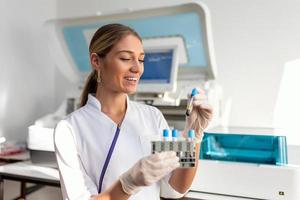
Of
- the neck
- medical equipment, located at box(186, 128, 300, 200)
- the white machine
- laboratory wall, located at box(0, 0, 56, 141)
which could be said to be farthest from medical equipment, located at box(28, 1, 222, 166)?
the neck

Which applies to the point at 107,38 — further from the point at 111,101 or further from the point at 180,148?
the point at 180,148

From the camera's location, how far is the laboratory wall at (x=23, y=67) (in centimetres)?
176

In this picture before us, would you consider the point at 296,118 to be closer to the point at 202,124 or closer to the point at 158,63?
the point at 158,63

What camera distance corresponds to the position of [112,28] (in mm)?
788

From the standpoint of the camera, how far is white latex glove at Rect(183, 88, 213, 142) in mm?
785

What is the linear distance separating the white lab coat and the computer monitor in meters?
0.59

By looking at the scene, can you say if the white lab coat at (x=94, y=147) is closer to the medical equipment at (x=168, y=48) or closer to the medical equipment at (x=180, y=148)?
the medical equipment at (x=180, y=148)

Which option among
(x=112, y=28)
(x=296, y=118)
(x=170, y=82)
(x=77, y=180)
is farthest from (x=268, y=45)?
(x=77, y=180)

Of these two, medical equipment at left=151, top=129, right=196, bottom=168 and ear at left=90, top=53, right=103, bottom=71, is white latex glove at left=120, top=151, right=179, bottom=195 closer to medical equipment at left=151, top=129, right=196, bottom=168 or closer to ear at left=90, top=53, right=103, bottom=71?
medical equipment at left=151, top=129, right=196, bottom=168

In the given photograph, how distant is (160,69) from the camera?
147 cm

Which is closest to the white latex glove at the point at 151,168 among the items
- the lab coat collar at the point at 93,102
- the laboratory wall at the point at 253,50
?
the lab coat collar at the point at 93,102

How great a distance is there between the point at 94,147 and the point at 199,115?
308mm

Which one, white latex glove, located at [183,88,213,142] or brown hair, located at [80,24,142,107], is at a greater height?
brown hair, located at [80,24,142,107]

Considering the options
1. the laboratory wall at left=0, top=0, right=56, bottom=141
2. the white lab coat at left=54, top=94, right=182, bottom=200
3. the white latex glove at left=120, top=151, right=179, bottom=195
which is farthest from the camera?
the laboratory wall at left=0, top=0, right=56, bottom=141
